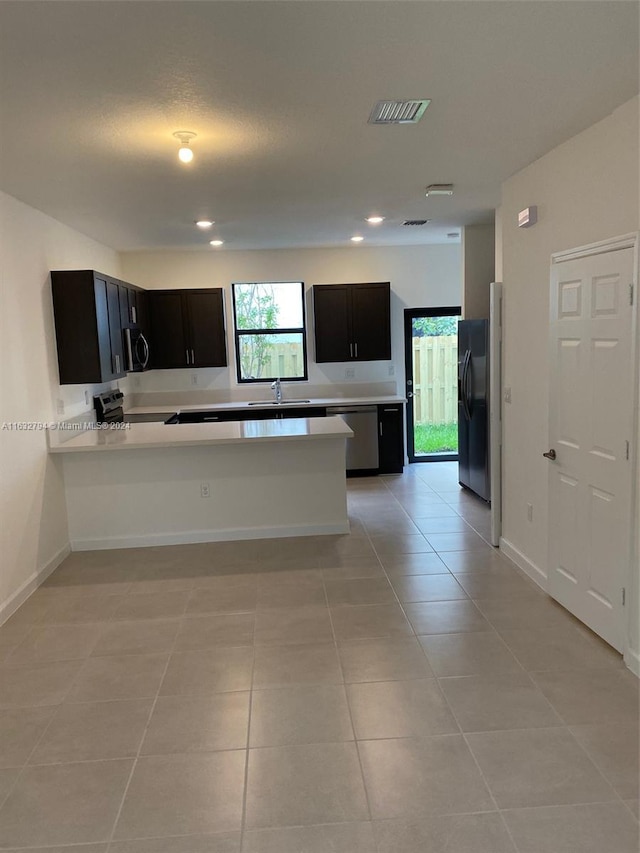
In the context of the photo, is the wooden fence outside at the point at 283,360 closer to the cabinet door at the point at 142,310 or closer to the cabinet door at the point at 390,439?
the cabinet door at the point at 390,439

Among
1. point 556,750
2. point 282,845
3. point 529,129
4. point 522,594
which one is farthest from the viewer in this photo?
point 522,594

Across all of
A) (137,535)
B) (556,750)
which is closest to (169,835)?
(556,750)

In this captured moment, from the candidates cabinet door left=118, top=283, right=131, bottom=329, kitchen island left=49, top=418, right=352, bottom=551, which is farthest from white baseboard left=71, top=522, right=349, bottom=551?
cabinet door left=118, top=283, right=131, bottom=329

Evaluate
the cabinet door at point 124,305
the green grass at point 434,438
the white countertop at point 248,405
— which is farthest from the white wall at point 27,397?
the green grass at point 434,438

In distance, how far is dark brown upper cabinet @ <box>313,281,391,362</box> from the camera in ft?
22.6

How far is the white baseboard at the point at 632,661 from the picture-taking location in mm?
2742

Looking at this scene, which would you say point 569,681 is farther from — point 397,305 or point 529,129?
point 397,305

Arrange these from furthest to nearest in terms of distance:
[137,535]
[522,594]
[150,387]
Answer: [150,387]
[137,535]
[522,594]

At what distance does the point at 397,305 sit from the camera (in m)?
7.24

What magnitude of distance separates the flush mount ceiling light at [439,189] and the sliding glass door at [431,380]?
118 inches

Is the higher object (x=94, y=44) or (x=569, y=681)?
(x=94, y=44)

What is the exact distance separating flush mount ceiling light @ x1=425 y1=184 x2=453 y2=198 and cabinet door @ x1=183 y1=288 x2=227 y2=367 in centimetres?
321

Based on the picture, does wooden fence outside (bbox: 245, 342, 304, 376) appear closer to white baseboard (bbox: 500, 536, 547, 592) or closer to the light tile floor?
the light tile floor

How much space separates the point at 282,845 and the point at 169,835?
0.37 m
